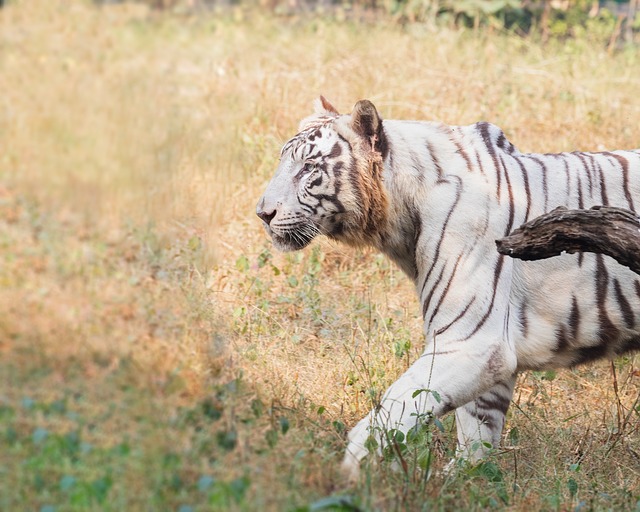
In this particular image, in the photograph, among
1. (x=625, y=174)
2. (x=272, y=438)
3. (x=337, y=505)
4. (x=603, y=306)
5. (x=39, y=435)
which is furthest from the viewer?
(x=625, y=174)

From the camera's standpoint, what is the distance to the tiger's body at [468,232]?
416 cm

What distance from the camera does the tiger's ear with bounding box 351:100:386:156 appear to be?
441 cm

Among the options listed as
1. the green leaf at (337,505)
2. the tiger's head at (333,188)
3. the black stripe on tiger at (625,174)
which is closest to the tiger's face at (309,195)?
the tiger's head at (333,188)

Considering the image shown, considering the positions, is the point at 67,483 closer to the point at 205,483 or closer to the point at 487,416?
the point at 205,483

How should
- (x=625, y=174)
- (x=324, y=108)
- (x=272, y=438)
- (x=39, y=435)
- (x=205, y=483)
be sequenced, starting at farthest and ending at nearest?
(x=324, y=108) < (x=625, y=174) < (x=39, y=435) < (x=272, y=438) < (x=205, y=483)

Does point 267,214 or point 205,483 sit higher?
point 267,214

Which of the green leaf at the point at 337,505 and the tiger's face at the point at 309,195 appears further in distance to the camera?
the tiger's face at the point at 309,195

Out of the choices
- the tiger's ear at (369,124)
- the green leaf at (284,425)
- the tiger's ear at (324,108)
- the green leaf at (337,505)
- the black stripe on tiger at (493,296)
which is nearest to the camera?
the green leaf at (337,505)

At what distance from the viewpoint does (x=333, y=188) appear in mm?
4488

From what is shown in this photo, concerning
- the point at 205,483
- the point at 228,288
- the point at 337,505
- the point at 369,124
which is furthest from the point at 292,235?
the point at 228,288

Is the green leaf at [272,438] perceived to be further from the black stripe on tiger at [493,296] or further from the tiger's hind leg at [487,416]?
the tiger's hind leg at [487,416]

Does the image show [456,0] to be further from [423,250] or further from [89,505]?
[89,505]

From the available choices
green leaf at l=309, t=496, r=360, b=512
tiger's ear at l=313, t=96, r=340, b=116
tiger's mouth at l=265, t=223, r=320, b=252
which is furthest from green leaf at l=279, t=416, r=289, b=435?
tiger's ear at l=313, t=96, r=340, b=116

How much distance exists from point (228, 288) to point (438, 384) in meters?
2.58
